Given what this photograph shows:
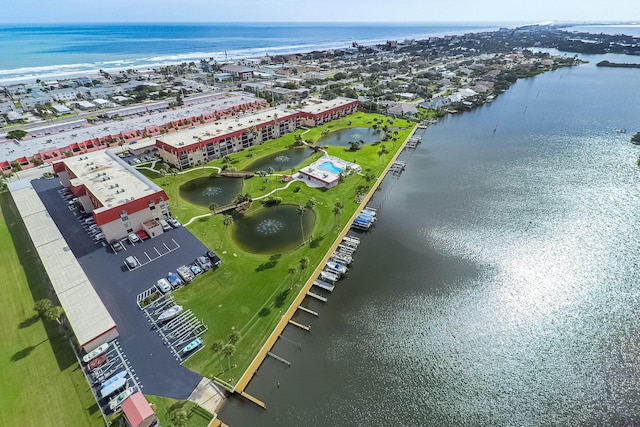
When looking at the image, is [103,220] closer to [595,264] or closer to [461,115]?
[595,264]

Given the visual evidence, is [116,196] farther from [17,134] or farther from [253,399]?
[17,134]

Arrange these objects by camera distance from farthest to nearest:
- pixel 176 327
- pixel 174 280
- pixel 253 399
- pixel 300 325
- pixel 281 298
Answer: pixel 174 280 → pixel 281 298 → pixel 300 325 → pixel 176 327 → pixel 253 399

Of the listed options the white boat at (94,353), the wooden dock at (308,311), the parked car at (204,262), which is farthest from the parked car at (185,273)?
the wooden dock at (308,311)

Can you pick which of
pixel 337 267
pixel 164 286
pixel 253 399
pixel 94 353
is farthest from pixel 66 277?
pixel 337 267

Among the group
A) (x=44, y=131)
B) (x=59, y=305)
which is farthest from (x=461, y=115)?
(x=44, y=131)

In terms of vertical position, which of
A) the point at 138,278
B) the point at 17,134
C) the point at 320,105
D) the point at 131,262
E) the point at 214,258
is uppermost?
the point at 320,105

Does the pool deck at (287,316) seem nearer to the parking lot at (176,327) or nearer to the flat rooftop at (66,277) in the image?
the parking lot at (176,327)
